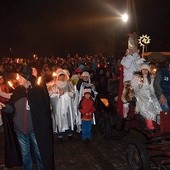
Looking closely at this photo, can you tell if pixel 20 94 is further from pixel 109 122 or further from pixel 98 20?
pixel 98 20

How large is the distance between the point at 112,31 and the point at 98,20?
3.08 metres

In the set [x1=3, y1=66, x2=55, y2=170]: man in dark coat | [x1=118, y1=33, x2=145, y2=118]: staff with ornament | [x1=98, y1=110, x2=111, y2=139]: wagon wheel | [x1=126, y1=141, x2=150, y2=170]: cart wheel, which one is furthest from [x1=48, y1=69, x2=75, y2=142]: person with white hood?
[x1=3, y1=66, x2=55, y2=170]: man in dark coat

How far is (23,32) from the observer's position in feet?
181

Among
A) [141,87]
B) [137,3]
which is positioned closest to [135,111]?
[141,87]

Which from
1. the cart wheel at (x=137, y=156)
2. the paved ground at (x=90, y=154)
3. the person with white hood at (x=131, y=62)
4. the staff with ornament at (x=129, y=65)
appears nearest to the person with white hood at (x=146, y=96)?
the cart wheel at (x=137, y=156)

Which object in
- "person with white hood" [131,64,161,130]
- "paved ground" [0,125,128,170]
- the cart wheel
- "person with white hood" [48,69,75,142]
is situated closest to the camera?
the cart wheel

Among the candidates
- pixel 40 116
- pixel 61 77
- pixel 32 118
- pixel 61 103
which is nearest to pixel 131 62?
pixel 61 77

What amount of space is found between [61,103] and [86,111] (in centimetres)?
82

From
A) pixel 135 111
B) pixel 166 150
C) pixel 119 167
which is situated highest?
pixel 135 111

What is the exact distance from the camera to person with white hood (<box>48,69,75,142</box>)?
1080 cm

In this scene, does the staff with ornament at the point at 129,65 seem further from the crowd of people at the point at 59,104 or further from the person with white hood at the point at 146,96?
the person with white hood at the point at 146,96

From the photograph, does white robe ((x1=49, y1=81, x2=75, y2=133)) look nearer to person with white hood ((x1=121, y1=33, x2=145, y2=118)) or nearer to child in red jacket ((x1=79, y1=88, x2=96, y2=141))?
child in red jacket ((x1=79, y1=88, x2=96, y2=141))

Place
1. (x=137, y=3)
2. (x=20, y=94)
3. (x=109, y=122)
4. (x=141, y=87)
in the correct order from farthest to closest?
(x=137, y=3) → (x=109, y=122) → (x=141, y=87) → (x=20, y=94)

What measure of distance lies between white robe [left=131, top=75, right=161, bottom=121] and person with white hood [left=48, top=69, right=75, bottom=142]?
3055 mm
